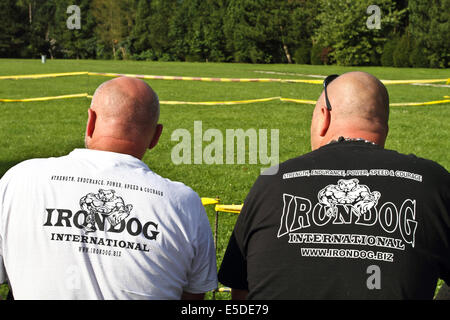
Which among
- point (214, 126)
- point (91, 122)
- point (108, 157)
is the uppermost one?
point (91, 122)

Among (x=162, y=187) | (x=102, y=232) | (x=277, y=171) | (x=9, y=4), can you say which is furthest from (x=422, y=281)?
(x=9, y=4)

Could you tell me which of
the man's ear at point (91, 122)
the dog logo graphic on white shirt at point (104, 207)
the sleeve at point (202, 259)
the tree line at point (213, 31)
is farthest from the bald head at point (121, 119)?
the tree line at point (213, 31)

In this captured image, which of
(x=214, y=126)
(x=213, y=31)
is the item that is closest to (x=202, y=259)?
(x=214, y=126)

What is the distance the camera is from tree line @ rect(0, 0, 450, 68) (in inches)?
2293

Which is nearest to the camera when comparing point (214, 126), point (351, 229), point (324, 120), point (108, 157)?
point (351, 229)

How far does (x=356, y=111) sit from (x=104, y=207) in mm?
1339

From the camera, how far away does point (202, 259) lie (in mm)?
2676

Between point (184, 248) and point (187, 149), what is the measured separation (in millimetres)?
9819

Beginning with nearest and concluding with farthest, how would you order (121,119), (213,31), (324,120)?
(121,119)
(324,120)
(213,31)

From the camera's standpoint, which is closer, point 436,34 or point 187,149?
point 187,149

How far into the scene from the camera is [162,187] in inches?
99.3

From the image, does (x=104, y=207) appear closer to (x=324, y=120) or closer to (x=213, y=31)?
(x=324, y=120)
